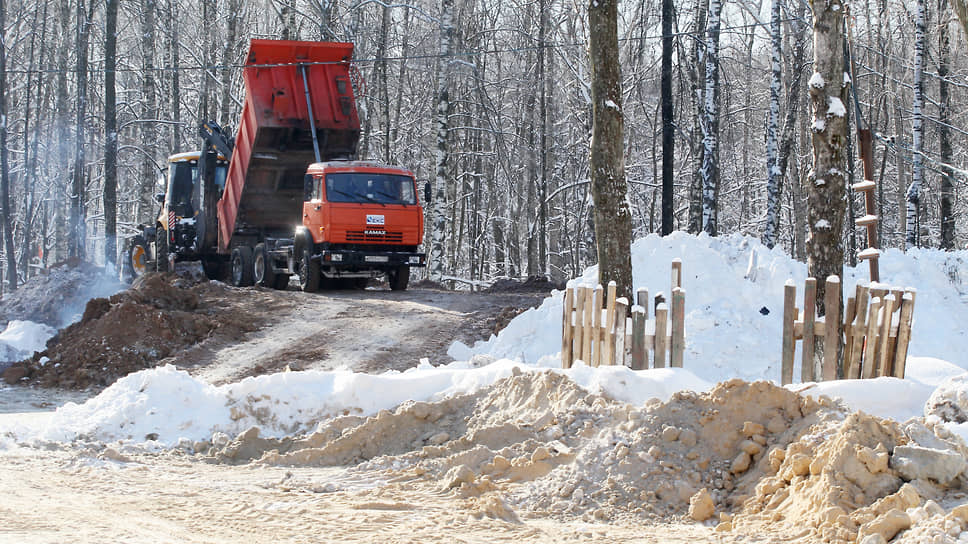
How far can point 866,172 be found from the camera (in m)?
10.8

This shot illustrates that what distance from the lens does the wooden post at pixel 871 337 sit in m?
8.05

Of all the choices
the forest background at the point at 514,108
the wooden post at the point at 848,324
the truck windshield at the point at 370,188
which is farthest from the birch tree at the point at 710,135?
the wooden post at the point at 848,324

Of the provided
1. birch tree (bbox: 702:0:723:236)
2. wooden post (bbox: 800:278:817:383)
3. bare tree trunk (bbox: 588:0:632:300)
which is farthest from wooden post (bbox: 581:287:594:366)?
birch tree (bbox: 702:0:723:236)

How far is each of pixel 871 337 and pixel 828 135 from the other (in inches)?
95.5

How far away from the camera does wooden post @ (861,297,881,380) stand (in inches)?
317

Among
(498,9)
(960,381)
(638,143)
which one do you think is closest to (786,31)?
(498,9)

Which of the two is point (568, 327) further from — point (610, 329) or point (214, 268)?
point (214, 268)

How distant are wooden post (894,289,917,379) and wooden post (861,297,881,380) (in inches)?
7.6

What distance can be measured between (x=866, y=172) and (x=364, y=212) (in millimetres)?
10143

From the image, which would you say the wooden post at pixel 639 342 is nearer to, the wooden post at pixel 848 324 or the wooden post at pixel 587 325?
the wooden post at pixel 587 325

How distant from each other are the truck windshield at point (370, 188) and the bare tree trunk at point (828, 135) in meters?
10.3

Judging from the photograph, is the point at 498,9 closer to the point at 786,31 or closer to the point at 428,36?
the point at 428,36

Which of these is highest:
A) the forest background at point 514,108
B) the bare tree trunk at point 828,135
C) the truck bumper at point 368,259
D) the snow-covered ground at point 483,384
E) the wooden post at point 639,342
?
the forest background at point 514,108

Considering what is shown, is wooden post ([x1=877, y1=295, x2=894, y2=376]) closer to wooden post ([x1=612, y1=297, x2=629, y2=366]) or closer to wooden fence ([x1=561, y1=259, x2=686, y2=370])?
wooden fence ([x1=561, y1=259, x2=686, y2=370])
